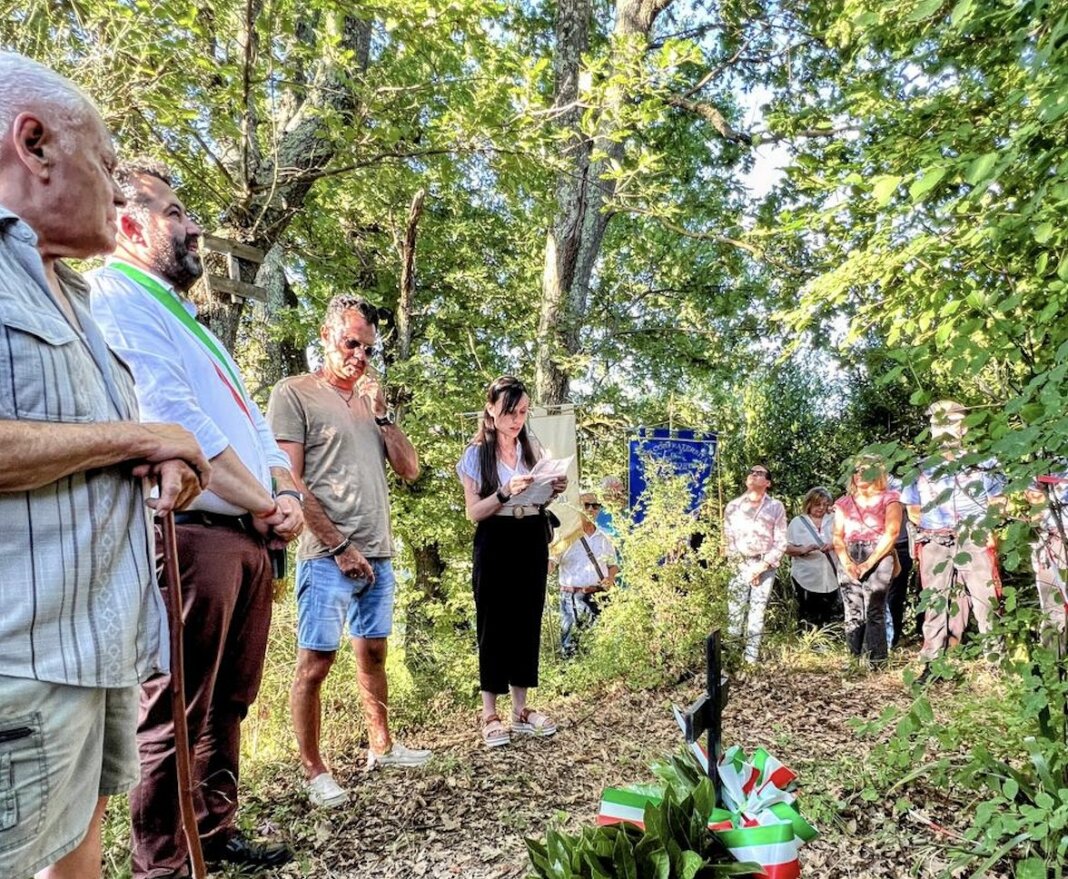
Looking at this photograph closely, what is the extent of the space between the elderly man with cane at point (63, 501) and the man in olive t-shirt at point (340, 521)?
1.45 metres

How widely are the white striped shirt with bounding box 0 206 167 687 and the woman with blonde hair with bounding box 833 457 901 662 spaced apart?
Result: 539cm

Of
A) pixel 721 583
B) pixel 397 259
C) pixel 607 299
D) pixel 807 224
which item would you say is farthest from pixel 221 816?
pixel 607 299

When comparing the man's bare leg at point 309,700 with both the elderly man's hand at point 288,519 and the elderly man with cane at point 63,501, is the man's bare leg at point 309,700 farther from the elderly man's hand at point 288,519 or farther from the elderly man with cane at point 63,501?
the elderly man with cane at point 63,501

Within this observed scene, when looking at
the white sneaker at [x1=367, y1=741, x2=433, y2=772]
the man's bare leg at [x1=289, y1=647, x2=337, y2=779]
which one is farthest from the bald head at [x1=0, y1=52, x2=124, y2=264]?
the white sneaker at [x1=367, y1=741, x2=433, y2=772]

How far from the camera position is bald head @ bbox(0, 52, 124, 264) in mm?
1259

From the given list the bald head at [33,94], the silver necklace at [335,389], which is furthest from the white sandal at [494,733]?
the bald head at [33,94]

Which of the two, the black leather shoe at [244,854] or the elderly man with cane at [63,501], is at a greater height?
the elderly man with cane at [63,501]

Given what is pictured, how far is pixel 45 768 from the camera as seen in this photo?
1.12 m

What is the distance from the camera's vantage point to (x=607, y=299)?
410 inches

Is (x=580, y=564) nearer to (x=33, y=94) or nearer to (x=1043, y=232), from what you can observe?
(x=1043, y=232)

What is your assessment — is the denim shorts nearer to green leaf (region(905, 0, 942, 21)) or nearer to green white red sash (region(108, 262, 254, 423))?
green white red sash (region(108, 262, 254, 423))

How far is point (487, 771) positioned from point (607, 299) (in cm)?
814

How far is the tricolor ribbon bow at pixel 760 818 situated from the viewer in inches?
58.7

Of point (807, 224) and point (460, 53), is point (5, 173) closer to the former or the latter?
point (460, 53)
